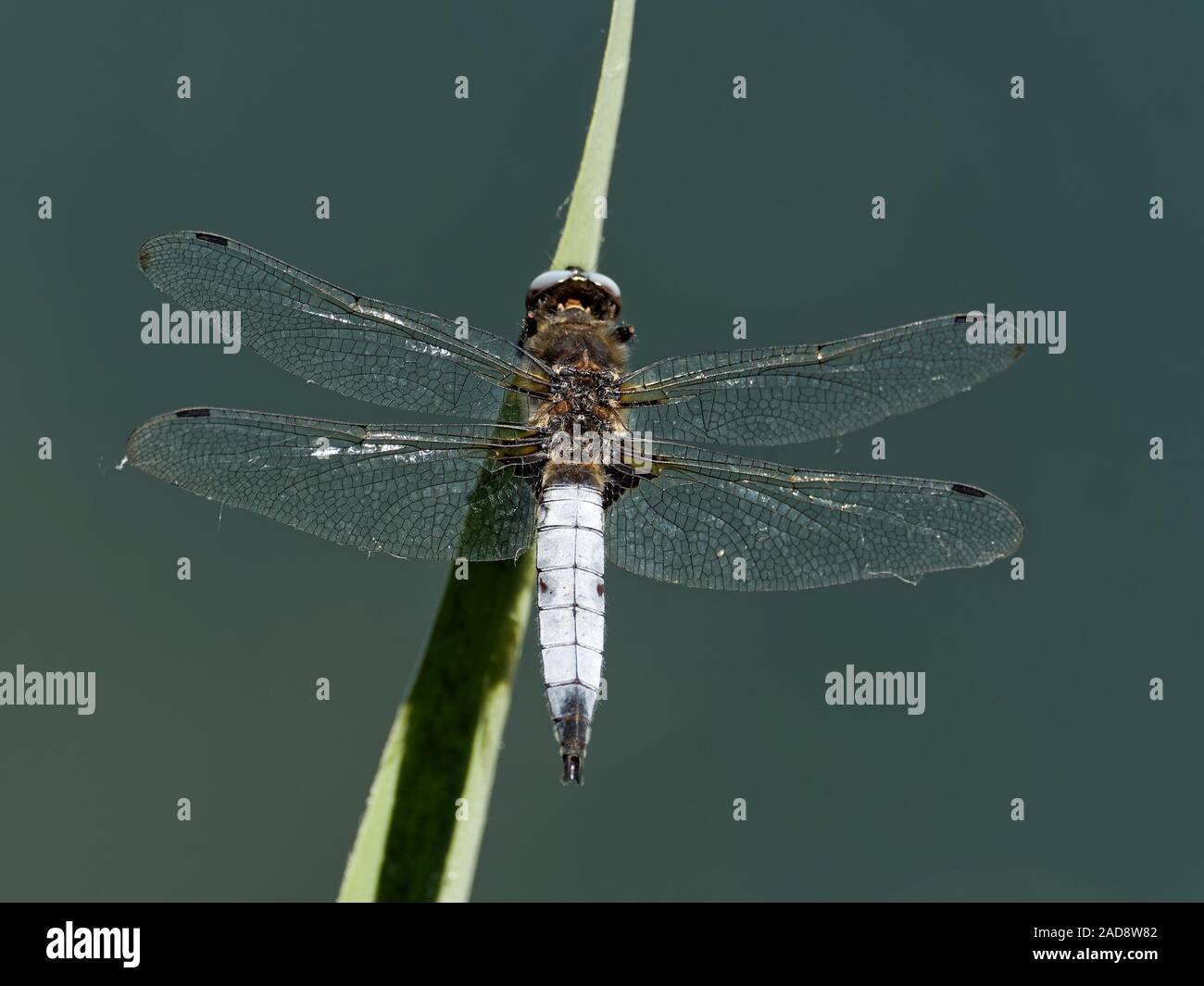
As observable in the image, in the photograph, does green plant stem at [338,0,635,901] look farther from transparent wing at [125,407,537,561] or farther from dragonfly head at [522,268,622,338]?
dragonfly head at [522,268,622,338]

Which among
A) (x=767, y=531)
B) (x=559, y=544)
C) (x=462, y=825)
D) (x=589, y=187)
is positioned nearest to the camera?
(x=462, y=825)

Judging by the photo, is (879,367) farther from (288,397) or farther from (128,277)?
(128,277)

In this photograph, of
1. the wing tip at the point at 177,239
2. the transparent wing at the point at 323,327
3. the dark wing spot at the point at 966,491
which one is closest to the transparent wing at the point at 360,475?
the transparent wing at the point at 323,327

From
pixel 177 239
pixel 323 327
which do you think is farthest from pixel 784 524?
pixel 177 239

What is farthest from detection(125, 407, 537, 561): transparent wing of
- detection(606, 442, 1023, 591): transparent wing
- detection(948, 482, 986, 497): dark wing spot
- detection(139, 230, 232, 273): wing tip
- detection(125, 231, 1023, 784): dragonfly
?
detection(948, 482, 986, 497): dark wing spot

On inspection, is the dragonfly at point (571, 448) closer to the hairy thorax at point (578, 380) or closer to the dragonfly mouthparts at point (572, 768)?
the hairy thorax at point (578, 380)
